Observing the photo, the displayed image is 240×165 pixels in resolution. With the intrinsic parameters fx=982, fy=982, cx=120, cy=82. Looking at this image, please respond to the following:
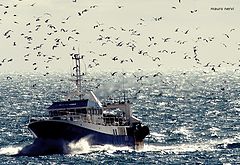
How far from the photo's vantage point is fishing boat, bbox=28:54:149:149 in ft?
385

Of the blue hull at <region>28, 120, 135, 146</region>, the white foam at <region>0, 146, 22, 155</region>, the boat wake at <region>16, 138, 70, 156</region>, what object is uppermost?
the blue hull at <region>28, 120, 135, 146</region>

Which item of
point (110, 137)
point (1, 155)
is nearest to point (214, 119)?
point (110, 137)

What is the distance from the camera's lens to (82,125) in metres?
118

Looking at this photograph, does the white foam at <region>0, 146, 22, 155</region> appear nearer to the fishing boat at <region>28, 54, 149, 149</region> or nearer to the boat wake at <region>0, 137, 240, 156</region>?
the boat wake at <region>0, 137, 240, 156</region>

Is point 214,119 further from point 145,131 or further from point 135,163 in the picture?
point 135,163

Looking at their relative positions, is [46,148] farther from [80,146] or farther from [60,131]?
A: [80,146]

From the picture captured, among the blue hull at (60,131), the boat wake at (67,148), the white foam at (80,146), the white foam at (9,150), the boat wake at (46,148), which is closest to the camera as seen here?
the boat wake at (46,148)

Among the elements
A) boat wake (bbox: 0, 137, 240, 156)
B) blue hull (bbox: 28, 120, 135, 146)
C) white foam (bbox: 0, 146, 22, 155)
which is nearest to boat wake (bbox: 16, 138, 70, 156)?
boat wake (bbox: 0, 137, 240, 156)

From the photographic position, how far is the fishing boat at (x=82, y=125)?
385ft

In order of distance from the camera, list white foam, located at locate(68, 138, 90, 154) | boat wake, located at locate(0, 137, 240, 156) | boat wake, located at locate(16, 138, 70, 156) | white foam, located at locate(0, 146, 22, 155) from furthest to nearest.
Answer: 1. white foam, located at locate(0, 146, 22, 155)
2. white foam, located at locate(68, 138, 90, 154)
3. boat wake, located at locate(0, 137, 240, 156)
4. boat wake, located at locate(16, 138, 70, 156)

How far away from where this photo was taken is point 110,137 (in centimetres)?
12375

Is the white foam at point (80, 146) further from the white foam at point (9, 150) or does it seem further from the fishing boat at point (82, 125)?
the white foam at point (9, 150)

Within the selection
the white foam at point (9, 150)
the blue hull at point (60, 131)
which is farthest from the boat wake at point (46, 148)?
the white foam at point (9, 150)

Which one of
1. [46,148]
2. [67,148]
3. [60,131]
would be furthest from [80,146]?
[46,148]
